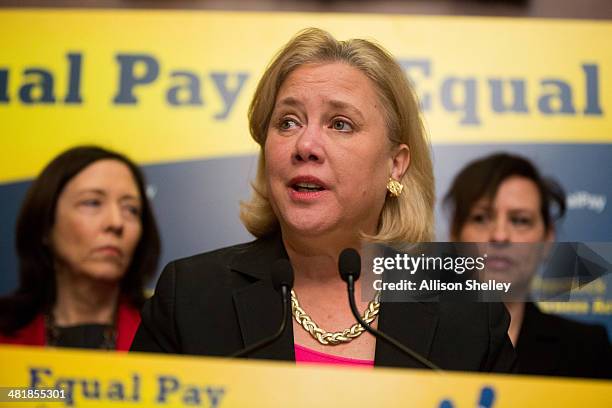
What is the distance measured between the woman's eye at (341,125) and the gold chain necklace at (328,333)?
431 millimetres

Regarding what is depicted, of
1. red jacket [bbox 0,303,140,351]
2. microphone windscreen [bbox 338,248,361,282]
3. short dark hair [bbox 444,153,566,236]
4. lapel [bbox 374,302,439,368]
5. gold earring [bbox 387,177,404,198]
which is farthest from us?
short dark hair [bbox 444,153,566,236]

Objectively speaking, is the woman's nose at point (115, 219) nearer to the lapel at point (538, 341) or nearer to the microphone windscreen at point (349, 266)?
the microphone windscreen at point (349, 266)

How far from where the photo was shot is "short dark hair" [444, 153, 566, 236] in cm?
257

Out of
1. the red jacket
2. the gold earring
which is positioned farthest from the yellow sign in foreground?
the gold earring

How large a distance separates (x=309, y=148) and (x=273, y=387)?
57 centimetres

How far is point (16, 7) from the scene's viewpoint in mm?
2600

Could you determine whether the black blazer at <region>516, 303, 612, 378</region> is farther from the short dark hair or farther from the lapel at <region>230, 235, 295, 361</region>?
the lapel at <region>230, 235, 295, 361</region>

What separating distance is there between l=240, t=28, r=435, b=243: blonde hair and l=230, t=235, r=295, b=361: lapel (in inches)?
3.8

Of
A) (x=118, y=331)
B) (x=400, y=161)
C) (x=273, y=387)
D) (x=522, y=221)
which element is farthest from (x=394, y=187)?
(x=118, y=331)

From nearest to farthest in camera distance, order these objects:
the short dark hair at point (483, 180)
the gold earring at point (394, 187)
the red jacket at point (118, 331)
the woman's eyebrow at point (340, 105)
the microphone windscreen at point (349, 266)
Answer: the microphone windscreen at point (349, 266) → the woman's eyebrow at point (340, 105) → the gold earring at point (394, 187) → the red jacket at point (118, 331) → the short dark hair at point (483, 180)

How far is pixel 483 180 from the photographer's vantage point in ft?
8.49

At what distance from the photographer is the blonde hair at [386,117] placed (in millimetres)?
1960

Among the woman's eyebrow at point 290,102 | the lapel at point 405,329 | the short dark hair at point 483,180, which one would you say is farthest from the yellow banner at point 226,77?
the lapel at point 405,329

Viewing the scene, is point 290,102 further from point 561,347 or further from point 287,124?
point 561,347
